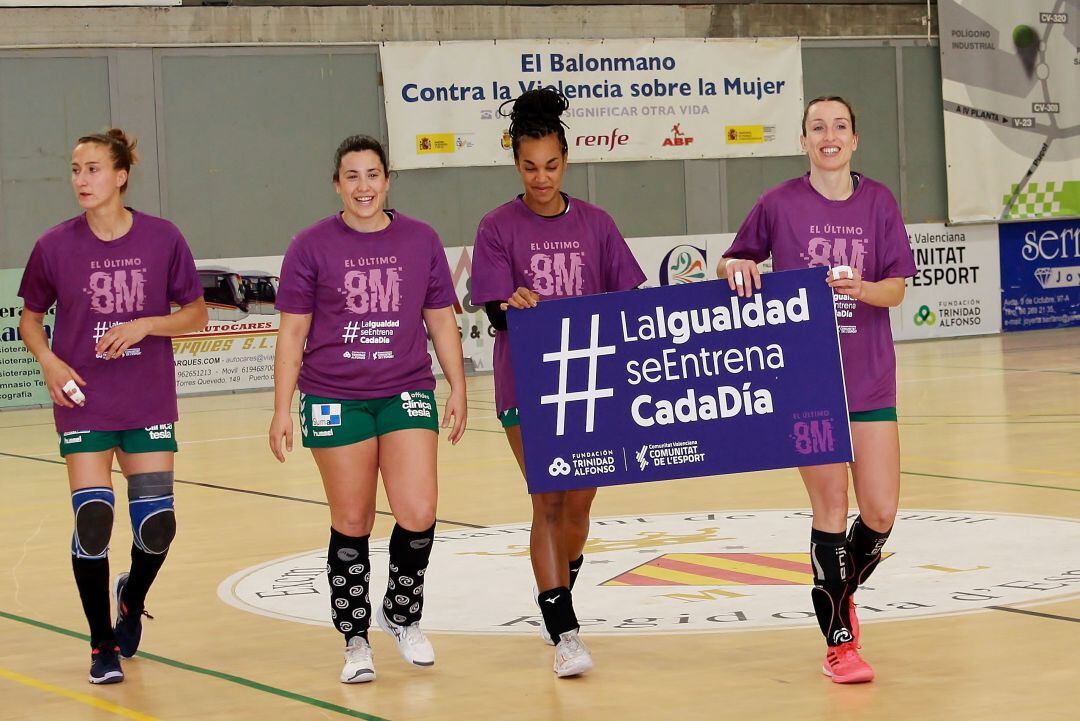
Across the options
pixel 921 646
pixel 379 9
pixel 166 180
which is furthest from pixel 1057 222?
pixel 921 646

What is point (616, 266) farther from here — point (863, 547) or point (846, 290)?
point (863, 547)

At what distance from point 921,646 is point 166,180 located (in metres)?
13.8

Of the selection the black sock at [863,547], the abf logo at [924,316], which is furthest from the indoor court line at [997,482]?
the abf logo at [924,316]

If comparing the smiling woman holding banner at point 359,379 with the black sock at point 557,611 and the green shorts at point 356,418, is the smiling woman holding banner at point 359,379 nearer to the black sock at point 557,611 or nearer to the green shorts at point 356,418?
the green shorts at point 356,418

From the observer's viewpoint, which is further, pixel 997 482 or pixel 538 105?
pixel 997 482

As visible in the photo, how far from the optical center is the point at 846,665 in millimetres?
4984

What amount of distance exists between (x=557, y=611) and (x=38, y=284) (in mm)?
2086

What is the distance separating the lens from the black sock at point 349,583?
536cm

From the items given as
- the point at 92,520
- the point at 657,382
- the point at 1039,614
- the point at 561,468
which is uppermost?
the point at 657,382

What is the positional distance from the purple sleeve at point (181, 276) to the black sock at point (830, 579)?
89.7 inches

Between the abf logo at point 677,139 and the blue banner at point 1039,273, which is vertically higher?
the abf logo at point 677,139

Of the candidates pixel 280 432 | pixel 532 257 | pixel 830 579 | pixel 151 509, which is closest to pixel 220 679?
pixel 151 509

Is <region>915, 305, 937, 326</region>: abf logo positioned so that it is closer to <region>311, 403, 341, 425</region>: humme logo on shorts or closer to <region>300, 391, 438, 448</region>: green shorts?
<region>300, 391, 438, 448</region>: green shorts

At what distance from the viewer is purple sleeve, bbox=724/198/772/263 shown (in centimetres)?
538
